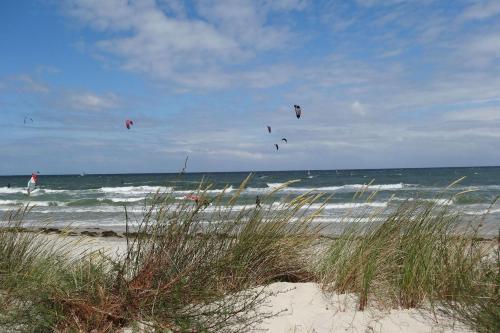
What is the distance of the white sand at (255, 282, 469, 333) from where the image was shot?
3633 mm

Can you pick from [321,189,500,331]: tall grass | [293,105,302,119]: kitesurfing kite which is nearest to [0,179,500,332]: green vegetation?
[321,189,500,331]: tall grass

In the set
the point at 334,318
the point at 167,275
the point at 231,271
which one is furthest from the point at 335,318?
the point at 167,275

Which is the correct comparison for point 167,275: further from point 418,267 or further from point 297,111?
point 297,111

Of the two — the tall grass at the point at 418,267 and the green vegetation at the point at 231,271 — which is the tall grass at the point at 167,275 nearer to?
the green vegetation at the point at 231,271

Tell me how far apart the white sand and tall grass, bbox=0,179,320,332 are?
0.20m

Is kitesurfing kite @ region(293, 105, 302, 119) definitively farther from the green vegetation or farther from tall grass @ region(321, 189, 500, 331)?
tall grass @ region(321, 189, 500, 331)

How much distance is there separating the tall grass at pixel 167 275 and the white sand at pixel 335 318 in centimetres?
20

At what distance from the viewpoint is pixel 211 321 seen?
3498 millimetres

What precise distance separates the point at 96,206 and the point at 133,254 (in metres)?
25.2

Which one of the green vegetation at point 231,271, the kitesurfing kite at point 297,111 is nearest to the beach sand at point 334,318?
the green vegetation at point 231,271

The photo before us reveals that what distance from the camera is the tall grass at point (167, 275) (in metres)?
3.48

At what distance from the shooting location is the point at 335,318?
3.82m

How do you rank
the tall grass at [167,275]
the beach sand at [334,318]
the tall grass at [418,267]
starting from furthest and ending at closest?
the tall grass at [418,267]
the beach sand at [334,318]
the tall grass at [167,275]

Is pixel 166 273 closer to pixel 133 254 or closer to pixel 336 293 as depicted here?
pixel 133 254
